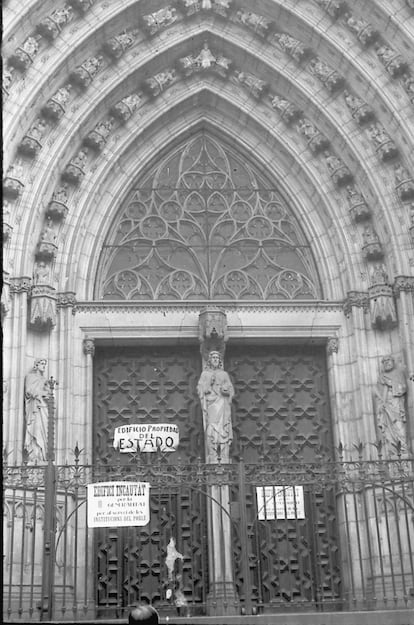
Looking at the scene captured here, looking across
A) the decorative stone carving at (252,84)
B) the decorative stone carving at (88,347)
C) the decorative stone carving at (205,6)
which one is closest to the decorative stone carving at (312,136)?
the decorative stone carving at (252,84)

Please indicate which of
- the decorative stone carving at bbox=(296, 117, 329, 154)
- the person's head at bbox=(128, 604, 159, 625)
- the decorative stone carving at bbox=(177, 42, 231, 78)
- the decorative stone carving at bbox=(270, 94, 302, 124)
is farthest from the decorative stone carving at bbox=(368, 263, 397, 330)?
the person's head at bbox=(128, 604, 159, 625)

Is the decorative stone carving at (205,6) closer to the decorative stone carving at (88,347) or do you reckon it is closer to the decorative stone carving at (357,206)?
the decorative stone carving at (357,206)

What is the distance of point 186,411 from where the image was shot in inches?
467

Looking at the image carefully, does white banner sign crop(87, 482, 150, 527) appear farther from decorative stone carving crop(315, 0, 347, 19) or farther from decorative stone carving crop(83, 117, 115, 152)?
decorative stone carving crop(315, 0, 347, 19)

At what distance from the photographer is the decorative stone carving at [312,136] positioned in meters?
13.0

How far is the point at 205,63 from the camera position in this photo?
13195 mm

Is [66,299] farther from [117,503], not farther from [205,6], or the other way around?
[205,6]

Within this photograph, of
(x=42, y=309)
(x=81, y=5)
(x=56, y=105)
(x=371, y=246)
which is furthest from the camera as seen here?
(x=371, y=246)

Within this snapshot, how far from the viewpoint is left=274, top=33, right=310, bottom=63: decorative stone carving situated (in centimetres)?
1291

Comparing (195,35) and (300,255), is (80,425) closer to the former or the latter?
(300,255)

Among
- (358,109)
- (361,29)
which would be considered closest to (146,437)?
(358,109)

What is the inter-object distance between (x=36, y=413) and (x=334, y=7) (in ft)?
23.5

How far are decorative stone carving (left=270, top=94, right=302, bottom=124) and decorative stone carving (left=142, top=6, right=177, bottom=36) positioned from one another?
197 cm

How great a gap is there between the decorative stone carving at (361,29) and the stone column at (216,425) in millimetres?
4491
